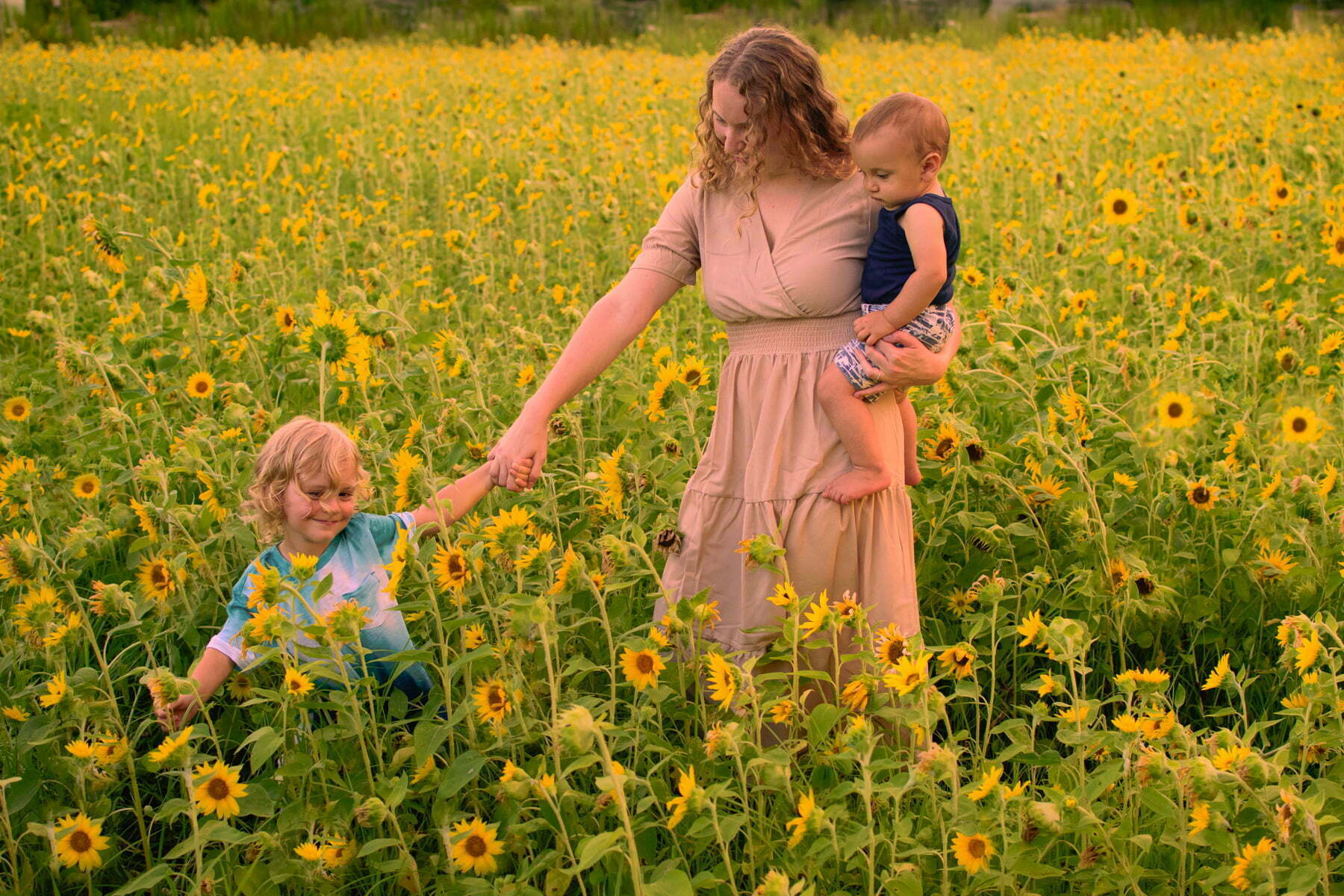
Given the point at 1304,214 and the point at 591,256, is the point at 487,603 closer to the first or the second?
the point at 591,256

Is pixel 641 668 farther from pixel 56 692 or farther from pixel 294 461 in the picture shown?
pixel 56 692

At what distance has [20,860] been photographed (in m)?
2.18

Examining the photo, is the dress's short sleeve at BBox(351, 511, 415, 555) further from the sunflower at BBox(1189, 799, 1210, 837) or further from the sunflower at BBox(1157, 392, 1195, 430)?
the sunflower at BBox(1157, 392, 1195, 430)

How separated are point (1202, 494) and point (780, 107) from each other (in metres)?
1.15

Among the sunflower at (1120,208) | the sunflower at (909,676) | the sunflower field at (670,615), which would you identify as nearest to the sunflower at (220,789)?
the sunflower field at (670,615)

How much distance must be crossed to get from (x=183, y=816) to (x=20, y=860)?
0.93 feet

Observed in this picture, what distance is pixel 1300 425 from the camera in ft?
8.83

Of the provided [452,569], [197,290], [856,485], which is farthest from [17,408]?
[856,485]

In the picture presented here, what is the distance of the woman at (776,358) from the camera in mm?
2164

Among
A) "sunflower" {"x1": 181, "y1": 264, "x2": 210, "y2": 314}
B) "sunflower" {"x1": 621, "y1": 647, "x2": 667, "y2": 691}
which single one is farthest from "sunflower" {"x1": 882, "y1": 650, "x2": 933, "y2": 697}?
"sunflower" {"x1": 181, "y1": 264, "x2": 210, "y2": 314}

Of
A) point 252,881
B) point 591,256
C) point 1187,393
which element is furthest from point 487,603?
point 591,256

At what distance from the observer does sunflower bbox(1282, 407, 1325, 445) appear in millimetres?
2596

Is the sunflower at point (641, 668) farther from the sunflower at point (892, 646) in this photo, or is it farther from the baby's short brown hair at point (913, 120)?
the baby's short brown hair at point (913, 120)

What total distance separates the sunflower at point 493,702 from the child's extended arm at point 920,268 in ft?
2.77
